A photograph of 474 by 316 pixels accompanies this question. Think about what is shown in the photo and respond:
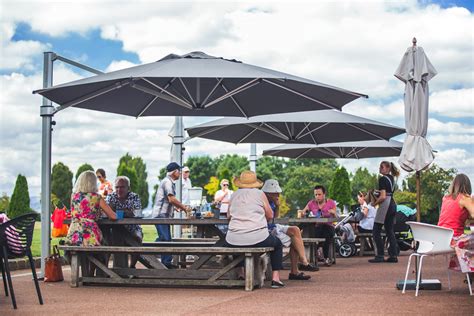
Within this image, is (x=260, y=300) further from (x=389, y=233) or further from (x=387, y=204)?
(x=389, y=233)

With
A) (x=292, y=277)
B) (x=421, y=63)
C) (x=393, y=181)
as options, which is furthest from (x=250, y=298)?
(x=393, y=181)

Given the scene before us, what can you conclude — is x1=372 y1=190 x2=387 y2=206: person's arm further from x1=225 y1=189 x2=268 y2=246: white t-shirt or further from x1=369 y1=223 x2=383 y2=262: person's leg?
x1=225 y1=189 x2=268 y2=246: white t-shirt

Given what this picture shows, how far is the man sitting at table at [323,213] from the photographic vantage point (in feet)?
44.3

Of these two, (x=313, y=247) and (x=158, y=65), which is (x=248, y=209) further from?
(x=313, y=247)

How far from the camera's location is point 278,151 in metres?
20.2

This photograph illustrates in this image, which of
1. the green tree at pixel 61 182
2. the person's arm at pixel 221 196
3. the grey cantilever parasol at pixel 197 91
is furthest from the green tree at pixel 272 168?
the grey cantilever parasol at pixel 197 91

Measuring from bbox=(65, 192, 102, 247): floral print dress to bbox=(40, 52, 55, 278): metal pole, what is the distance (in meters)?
1.11

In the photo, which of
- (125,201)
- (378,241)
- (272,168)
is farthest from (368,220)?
(272,168)

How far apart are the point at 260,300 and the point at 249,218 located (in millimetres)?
1281

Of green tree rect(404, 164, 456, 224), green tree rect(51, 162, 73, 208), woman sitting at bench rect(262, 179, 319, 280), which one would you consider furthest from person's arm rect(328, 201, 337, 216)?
green tree rect(51, 162, 73, 208)

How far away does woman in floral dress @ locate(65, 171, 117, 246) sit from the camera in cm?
1022

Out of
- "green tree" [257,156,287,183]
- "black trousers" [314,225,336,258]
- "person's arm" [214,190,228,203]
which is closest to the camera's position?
"black trousers" [314,225,336,258]

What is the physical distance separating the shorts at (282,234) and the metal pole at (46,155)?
311 centimetres

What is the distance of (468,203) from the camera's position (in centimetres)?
895
